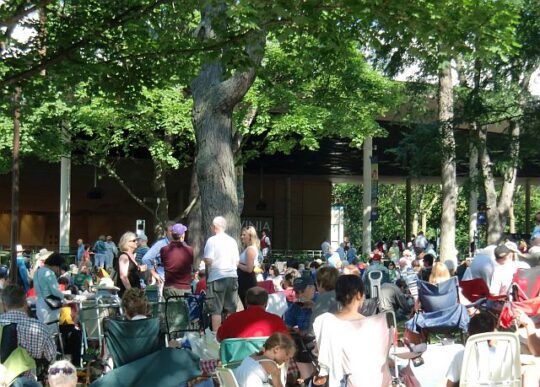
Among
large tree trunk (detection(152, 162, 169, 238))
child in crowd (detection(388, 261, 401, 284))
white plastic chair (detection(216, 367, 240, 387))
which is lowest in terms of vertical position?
child in crowd (detection(388, 261, 401, 284))

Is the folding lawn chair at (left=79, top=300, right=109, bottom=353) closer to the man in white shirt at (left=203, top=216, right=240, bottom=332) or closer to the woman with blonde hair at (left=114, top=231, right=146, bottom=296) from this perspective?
the woman with blonde hair at (left=114, top=231, right=146, bottom=296)

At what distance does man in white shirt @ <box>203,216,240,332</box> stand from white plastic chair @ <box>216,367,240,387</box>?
5.41m

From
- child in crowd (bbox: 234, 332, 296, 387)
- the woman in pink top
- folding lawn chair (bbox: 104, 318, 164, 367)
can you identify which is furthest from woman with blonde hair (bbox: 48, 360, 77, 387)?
folding lawn chair (bbox: 104, 318, 164, 367)

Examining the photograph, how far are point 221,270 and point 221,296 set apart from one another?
1.09ft

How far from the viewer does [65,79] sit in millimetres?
10914

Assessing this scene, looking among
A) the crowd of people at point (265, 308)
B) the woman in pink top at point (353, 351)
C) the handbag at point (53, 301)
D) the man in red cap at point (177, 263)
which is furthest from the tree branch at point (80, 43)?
the woman in pink top at point (353, 351)

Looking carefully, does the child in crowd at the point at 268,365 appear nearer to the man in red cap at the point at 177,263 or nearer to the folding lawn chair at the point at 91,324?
the folding lawn chair at the point at 91,324

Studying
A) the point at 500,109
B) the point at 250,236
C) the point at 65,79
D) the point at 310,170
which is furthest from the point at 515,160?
the point at 310,170

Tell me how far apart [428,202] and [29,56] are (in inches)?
2431

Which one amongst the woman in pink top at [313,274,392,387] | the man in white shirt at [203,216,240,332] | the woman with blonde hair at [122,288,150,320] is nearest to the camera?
the woman in pink top at [313,274,392,387]

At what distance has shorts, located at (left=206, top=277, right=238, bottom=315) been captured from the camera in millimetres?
11578

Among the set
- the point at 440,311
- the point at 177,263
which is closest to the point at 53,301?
the point at 177,263

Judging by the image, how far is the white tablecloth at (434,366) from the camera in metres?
7.12

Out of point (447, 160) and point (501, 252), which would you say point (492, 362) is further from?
point (447, 160)
